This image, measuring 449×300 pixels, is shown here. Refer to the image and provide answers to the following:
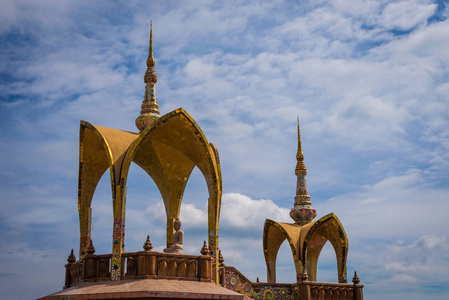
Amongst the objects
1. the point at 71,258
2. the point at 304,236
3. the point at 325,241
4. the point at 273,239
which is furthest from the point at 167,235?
the point at 325,241

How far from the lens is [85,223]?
22000 millimetres

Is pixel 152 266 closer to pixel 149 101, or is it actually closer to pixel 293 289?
pixel 149 101

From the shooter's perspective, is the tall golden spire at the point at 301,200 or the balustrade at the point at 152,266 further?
the tall golden spire at the point at 301,200

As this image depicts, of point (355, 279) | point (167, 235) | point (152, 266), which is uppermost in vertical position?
point (167, 235)

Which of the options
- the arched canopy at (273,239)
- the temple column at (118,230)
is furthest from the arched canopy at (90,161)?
the arched canopy at (273,239)

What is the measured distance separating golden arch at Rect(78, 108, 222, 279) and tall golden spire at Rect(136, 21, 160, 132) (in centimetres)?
73

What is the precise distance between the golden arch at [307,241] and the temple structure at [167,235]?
2.1 inches

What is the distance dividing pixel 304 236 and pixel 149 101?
35.0ft

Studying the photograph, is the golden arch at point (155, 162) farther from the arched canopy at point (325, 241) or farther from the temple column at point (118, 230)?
the arched canopy at point (325, 241)

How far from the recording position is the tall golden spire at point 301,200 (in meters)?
31.5

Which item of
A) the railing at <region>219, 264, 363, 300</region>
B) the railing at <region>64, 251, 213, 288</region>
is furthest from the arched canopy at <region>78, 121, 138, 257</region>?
the railing at <region>219, 264, 363, 300</region>

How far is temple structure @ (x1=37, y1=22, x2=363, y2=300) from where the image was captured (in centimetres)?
1753

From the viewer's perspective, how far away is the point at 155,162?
78.8ft

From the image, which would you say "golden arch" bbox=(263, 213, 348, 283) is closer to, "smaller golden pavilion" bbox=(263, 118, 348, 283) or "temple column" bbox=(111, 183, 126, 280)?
"smaller golden pavilion" bbox=(263, 118, 348, 283)
